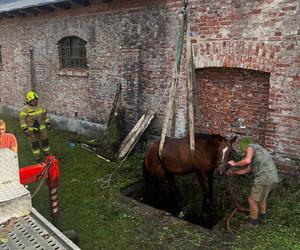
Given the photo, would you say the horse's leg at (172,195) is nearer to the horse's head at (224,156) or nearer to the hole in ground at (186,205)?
the hole in ground at (186,205)

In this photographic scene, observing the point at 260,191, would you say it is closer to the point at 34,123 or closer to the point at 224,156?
the point at 224,156

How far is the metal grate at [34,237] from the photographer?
299cm

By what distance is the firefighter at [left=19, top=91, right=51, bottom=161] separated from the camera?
8672mm

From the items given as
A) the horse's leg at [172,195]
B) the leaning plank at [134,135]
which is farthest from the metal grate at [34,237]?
the leaning plank at [134,135]

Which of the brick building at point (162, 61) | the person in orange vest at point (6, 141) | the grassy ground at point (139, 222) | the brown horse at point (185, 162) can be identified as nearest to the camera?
the grassy ground at point (139, 222)

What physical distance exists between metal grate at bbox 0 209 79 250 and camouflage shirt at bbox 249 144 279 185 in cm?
337

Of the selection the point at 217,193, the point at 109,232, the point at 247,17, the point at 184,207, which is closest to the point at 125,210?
the point at 109,232

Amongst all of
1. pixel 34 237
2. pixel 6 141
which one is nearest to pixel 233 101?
pixel 6 141

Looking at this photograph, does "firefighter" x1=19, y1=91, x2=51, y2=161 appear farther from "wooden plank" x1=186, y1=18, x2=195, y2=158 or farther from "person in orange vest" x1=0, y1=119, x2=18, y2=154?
"wooden plank" x1=186, y1=18, x2=195, y2=158

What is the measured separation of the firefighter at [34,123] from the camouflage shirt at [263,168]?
587 cm

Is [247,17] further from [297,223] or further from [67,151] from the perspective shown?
[67,151]

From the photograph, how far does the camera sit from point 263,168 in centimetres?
527

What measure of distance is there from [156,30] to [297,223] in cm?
560

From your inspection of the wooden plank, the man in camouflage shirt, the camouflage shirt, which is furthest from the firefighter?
the camouflage shirt
